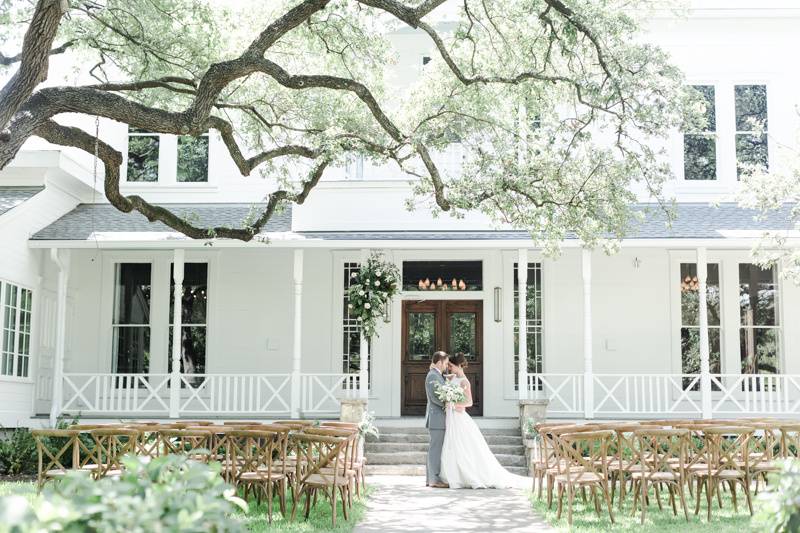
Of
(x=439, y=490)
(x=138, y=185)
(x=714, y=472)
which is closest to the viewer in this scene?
(x=714, y=472)

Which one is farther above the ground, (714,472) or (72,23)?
(72,23)

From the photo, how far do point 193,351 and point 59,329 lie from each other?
9.32 feet

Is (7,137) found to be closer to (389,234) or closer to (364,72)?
(364,72)

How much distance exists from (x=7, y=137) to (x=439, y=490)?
700 cm

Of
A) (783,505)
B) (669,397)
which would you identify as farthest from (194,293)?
(783,505)

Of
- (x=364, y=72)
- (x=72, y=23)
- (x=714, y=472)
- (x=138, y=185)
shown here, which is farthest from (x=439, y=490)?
(x=138, y=185)

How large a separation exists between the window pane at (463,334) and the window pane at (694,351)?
3.98m

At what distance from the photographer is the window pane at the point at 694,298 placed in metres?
17.6

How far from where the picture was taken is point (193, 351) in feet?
59.2

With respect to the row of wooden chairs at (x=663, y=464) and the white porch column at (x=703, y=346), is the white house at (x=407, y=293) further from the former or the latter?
the row of wooden chairs at (x=663, y=464)

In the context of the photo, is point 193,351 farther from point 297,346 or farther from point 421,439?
point 421,439

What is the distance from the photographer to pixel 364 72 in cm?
1479

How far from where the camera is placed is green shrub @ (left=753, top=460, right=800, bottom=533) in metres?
3.88

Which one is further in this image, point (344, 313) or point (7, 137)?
point (344, 313)
